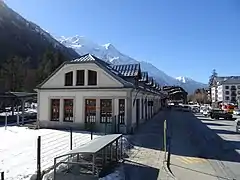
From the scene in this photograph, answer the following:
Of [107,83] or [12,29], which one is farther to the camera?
[12,29]

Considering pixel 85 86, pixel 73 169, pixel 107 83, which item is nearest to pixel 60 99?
pixel 85 86

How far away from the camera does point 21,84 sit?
61406 millimetres

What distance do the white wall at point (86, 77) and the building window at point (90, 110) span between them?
1344 mm

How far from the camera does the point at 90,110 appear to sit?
80.3 ft

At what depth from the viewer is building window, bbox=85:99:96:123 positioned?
24.3 metres

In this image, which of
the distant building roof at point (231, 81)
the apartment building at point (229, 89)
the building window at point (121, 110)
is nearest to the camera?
the building window at point (121, 110)

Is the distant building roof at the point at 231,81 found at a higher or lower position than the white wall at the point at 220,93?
higher

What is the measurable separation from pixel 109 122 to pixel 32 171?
42.6ft

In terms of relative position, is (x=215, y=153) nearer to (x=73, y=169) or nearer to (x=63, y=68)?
(x=73, y=169)

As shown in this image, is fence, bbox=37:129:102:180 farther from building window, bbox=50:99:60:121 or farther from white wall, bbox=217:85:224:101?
white wall, bbox=217:85:224:101

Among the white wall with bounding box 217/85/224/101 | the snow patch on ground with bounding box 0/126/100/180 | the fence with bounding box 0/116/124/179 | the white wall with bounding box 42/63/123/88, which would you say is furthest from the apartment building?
the fence with bounding box 0/116/124/179

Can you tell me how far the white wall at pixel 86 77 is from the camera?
78.0 feet

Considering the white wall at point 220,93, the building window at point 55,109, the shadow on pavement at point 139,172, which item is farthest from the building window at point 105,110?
the white wall at point 220,93

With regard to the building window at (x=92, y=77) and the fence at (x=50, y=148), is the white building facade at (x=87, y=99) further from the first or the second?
the fence at (x=50, y=148)
